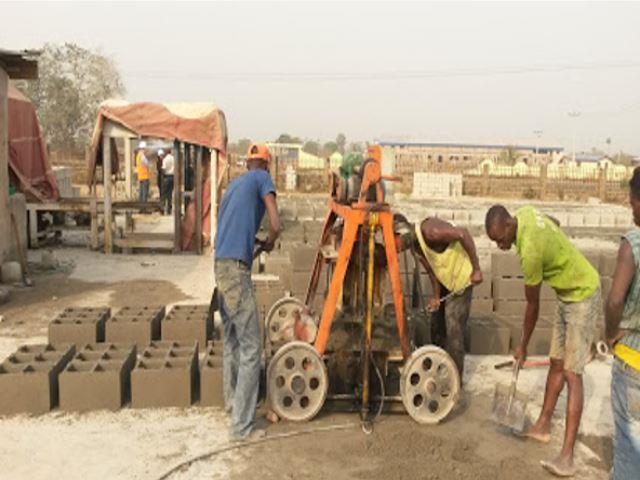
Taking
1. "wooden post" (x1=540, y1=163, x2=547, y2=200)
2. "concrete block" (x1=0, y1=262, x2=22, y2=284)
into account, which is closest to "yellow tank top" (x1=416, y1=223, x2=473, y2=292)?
"concrete block" (x1=0, y1=262, x2=22, y2=284)

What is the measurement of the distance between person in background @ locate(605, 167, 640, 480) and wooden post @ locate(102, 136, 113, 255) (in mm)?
10986

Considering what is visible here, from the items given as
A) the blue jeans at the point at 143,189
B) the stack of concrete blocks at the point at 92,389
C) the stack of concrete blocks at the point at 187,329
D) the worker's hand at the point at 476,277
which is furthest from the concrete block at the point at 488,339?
the blue jeans at the point at 143,189

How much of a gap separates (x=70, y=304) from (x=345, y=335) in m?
4.90

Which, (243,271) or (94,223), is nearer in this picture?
(243,271)

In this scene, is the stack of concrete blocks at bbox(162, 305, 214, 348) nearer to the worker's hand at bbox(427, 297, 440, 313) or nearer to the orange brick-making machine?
the orange brick-making machine

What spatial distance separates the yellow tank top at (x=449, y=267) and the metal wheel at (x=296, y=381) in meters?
1.30

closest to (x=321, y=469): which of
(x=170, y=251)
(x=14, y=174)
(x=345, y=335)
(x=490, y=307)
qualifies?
(x=345, y=335)

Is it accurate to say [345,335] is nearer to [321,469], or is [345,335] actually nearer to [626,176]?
[321,469]

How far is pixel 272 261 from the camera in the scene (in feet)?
33.3

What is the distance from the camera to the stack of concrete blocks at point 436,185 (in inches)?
1046

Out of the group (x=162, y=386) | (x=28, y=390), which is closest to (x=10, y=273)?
(x=28, y=390)

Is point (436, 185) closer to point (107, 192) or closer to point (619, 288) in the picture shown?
point (107, 192)

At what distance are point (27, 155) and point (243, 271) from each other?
36.5ft

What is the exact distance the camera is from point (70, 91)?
35531mm
